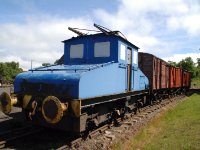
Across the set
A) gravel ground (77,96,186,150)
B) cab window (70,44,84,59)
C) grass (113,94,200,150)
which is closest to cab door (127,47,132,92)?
gravel ground (77,96,186,150)

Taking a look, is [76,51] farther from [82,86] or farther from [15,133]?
[15,133]

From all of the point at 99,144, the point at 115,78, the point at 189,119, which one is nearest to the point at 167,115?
the point at 189,119

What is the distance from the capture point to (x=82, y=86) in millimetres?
7270

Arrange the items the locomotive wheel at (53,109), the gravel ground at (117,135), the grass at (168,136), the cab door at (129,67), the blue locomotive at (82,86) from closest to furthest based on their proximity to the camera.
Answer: the locomotive wheel at (53,109)
the blue locomotive at (82,86)
the gravel ground at (117,135)
the grass at (168,136)
the cab door at (129,67)

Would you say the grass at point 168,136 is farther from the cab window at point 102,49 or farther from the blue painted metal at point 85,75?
the cab window at point 102,49

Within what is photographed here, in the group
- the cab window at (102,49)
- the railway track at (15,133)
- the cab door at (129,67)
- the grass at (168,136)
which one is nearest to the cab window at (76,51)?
the cab window at (102,49)

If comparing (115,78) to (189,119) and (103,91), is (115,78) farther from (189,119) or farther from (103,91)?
(189,119)

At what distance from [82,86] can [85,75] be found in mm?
338

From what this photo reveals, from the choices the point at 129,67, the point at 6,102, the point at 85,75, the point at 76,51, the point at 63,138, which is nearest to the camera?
the point at 85,75

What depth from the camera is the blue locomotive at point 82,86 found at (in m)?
7.19

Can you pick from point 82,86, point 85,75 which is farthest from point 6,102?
point 85,75

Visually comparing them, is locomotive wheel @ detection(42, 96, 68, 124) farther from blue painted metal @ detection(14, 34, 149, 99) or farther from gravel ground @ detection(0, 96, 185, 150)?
gravel ground @ detection(0, 96, 185, 150)

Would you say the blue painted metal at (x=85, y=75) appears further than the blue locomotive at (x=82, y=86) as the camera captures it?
Yes

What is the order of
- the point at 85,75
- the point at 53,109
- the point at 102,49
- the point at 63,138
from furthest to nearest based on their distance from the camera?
the point at 102,49
the point at 63,138
the point at 85,75
the point at 53,109
